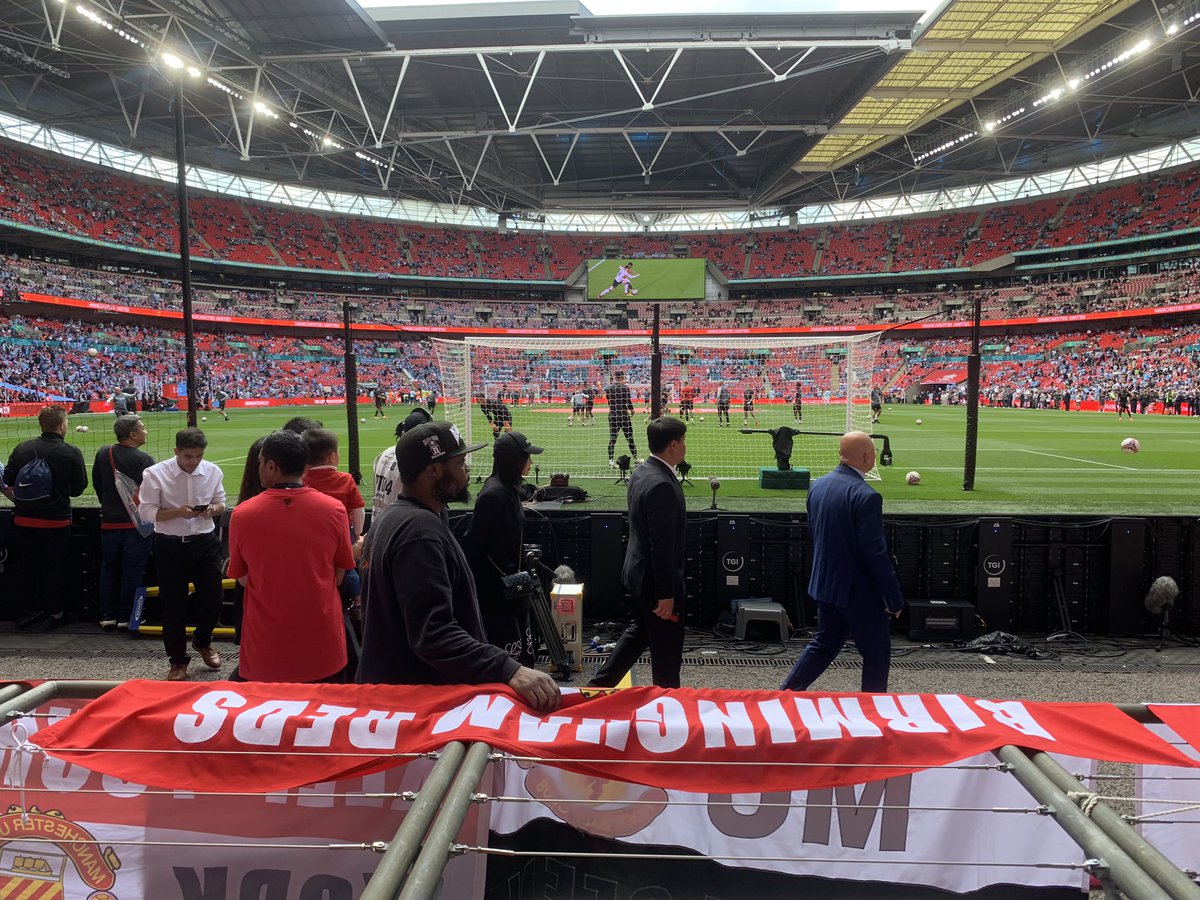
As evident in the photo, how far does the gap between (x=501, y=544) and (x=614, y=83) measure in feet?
123

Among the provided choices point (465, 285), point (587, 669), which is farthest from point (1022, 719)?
point (465, 285)

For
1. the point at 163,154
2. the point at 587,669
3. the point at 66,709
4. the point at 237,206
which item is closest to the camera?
the point at 66,709

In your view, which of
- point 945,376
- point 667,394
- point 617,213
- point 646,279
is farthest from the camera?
point 617,213

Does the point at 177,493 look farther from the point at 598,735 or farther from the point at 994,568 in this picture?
the point at 994,568

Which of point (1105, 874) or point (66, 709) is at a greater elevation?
point (1105, 874)

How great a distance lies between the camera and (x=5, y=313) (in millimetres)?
38906

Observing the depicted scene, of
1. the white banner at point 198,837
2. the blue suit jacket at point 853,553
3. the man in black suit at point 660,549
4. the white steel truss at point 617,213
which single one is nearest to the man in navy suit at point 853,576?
the blue suit jacket at point 853,553

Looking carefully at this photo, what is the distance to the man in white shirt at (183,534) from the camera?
5160mm

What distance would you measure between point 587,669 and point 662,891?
3968 millimetres

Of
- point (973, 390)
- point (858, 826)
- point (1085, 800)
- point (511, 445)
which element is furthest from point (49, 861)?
point (973, 390)

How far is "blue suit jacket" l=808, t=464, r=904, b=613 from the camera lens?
4215mm

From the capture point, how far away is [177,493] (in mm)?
5211

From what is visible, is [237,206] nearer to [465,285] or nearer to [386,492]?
[465,285]

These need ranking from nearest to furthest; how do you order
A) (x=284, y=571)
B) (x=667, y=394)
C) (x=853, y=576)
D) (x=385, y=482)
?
1. (x=284, y=571)
2. (x=853, y=576)
3. (x=385, y=482)
4. (x=667, y=394)
